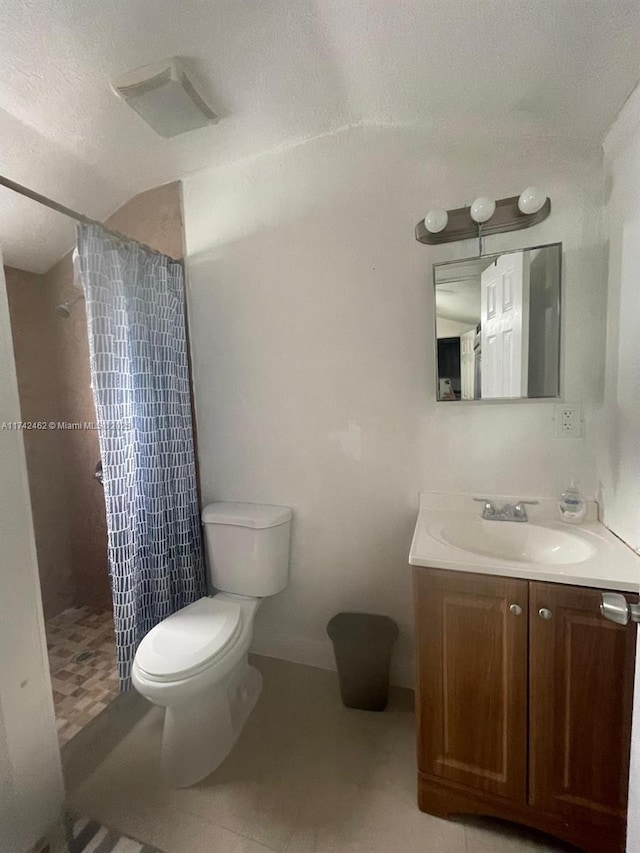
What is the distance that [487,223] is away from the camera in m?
1.31

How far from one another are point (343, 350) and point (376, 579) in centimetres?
104

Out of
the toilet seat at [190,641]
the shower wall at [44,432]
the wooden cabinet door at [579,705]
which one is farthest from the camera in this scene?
the shower wall at [44,432]

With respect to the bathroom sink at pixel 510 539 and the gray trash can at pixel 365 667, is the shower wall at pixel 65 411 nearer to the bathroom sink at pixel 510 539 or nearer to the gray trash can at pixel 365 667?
the gray trash can at pixel 365 667

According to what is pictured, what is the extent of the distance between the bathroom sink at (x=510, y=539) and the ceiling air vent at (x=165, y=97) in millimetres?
1693

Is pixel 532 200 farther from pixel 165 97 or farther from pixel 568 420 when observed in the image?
pixel 165 97

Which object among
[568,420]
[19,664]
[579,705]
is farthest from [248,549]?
[568,420]

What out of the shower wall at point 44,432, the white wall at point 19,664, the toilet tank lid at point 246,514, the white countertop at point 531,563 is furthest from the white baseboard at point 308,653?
the shower wall at point 44,432

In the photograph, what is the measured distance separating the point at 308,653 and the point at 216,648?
70cm

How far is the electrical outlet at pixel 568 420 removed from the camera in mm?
1303

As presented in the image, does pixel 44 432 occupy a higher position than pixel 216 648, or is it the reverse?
pixel 44 432

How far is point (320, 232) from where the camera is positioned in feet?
5.08

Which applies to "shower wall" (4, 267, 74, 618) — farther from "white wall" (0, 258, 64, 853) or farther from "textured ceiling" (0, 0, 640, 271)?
"white wall" (0, 258, 64, 853)

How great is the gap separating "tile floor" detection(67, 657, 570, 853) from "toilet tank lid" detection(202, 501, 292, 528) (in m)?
0.77

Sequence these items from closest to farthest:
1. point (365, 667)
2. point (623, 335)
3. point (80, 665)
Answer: point (623, 335) → point (365, 667) → point (80, 665)
